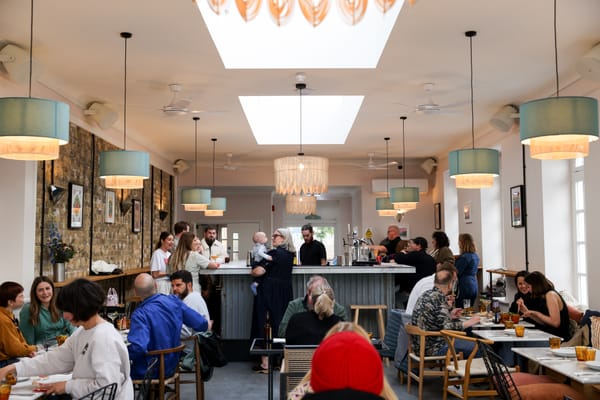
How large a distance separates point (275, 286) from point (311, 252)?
1.80 meters

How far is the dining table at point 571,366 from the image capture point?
374 cm

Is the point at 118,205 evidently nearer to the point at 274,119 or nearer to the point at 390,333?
the point at 274,119

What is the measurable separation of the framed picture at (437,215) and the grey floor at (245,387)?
22.4 feet

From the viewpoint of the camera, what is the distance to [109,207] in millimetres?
9750

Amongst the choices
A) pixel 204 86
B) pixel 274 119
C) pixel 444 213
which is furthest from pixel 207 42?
pixel 444 213

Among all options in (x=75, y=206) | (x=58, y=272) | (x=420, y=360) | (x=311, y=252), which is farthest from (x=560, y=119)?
(x=75, y=206)

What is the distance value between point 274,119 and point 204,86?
4.05m

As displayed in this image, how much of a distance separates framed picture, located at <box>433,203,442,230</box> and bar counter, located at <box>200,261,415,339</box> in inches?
240

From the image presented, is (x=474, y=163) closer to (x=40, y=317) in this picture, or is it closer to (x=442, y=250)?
(x=442, y=250)

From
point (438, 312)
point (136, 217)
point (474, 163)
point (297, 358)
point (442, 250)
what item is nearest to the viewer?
point (297, 358)

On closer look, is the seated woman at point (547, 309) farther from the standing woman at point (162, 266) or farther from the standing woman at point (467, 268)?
the standing woman at point (162, 266)

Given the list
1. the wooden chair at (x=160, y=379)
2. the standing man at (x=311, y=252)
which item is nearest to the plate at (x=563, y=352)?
the wooden chair at (x=160, y=379)

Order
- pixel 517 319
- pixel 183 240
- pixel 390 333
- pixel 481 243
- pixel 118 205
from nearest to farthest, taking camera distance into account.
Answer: pixel 517 319, pixel 390 333, pixel 183 240, pixel 118 205, pixel 481 243

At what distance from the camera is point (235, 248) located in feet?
57.0
